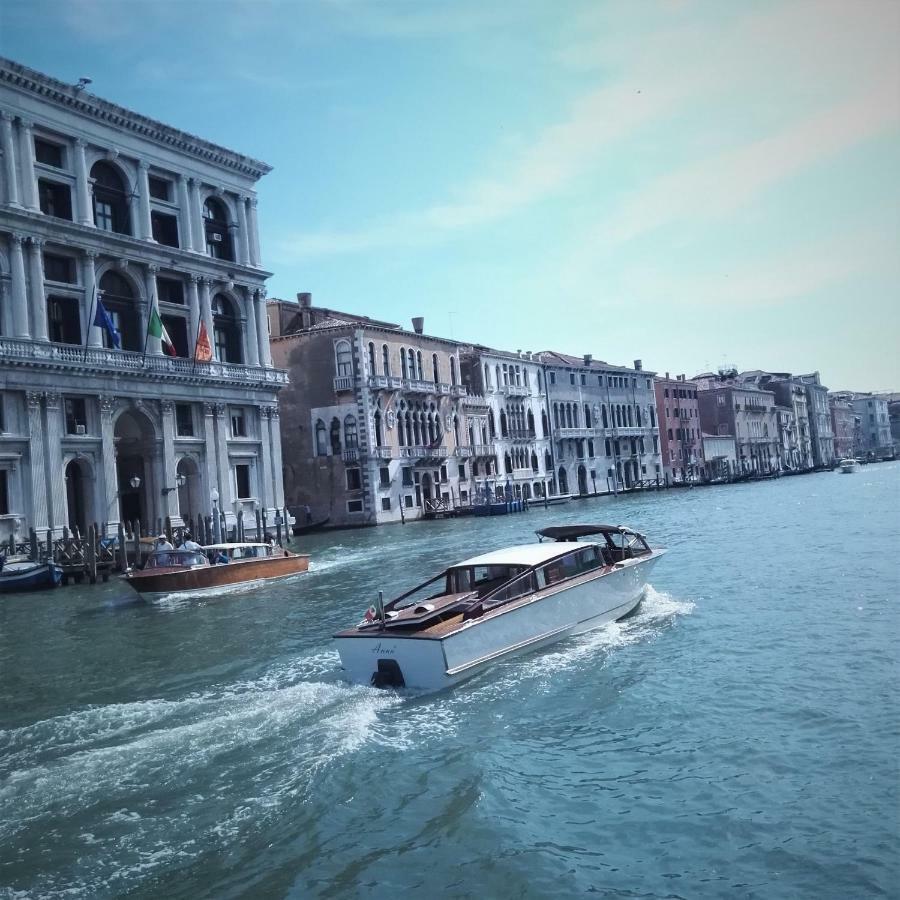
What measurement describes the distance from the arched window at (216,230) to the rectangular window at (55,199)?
21.8ft

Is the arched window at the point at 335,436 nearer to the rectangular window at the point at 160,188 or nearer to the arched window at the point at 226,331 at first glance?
the arched window at the point at 226,331

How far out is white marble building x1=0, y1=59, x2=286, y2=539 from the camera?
28.5 metres

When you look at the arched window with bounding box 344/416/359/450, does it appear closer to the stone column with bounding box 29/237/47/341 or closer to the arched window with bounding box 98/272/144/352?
the arched window with bounding box 98/272/144/352

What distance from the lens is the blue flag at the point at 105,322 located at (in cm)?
2941

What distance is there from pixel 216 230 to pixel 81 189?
737 cm

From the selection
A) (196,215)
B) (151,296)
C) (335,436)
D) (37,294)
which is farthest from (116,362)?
(335,436)

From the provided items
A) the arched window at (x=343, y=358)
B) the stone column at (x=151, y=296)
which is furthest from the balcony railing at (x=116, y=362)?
the arched window at (x=343, y=358)

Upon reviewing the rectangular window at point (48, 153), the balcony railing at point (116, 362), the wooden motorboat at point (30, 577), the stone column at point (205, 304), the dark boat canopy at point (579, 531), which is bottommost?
the wooden motorboat at point (30, 577)

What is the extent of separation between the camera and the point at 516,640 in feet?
34.7

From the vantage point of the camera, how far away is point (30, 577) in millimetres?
23797

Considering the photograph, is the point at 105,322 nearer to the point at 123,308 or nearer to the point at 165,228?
the point at 123,308

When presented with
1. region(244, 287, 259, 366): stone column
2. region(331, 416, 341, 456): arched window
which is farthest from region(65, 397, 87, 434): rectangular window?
region(331, 416, 341, 456): arched window

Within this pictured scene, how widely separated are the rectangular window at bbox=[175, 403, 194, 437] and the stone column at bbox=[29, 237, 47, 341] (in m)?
6.36

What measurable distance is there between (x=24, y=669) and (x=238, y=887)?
28.5 feet
